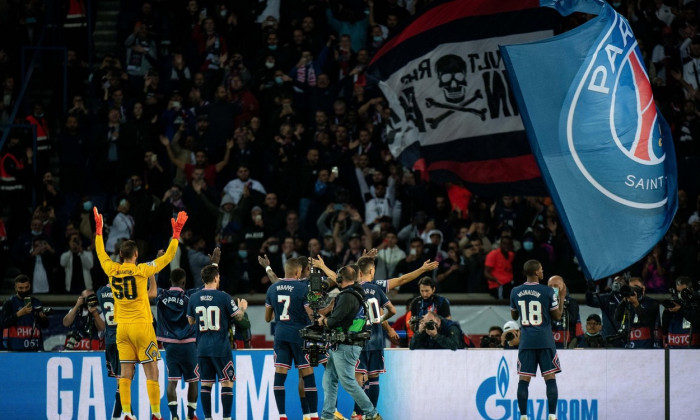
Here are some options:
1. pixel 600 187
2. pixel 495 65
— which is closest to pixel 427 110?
pixel 495 65

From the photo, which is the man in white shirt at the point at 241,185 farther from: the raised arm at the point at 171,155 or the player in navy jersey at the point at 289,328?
the player in navy jersey at the point at 289,328

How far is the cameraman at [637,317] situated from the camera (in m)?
19.1

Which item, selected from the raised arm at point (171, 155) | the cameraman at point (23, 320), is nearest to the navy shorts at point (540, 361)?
the cameraman at point (23, 320)

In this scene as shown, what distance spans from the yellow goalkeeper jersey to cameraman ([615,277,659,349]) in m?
6.90

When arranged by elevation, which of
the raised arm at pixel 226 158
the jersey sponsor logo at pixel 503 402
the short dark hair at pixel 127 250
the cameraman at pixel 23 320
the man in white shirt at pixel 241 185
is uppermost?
the raised arm at pixel 226 158

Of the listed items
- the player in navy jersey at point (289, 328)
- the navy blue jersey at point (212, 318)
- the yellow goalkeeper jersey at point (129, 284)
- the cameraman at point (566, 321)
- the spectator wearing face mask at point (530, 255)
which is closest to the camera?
the yellow goalkeeper jersey at point (129, 284)

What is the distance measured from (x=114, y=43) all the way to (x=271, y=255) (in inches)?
343

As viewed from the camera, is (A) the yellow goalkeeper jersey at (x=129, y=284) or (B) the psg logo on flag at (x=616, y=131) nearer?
(A) the yellow goalkeeper jersey at (x=129, y=284)

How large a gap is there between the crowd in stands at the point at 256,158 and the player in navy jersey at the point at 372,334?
4180mm

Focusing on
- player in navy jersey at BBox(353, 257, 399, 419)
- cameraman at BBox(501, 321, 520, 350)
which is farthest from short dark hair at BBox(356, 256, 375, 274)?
cameraman at BBox(501, 321, 520, 350)

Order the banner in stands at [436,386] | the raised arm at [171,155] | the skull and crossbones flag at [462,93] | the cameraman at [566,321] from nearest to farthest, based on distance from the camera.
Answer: the banner in stands at [436,386] → the cameraman at [566,321] → the skull and crossbones flag at [462,93] → the raised arm at [171,155]

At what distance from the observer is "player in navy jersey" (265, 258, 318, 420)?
1736cm

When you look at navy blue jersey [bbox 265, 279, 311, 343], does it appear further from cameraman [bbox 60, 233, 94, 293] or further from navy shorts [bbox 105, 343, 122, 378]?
cameraman [bbox 60, 233, 94, 293]

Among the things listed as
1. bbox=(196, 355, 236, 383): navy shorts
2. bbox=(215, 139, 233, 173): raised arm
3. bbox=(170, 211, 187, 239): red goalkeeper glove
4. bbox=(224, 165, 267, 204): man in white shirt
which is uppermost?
bbox=(215, 139, 233, 173): raised arm
